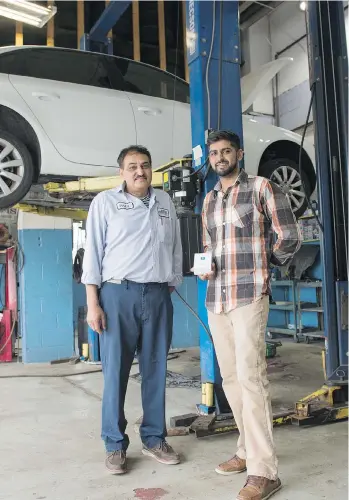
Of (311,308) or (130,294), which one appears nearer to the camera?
(130,294)

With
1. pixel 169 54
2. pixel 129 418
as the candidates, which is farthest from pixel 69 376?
pixel 169 54

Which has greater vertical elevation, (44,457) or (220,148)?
(220,148)

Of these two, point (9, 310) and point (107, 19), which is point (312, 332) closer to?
point (9, 310)

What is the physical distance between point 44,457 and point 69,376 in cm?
245

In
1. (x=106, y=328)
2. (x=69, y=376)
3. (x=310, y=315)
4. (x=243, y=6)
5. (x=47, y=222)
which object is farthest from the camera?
(x=243, y=6)

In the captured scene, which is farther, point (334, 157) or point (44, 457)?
point (334, 157)

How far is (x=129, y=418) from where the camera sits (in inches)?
131

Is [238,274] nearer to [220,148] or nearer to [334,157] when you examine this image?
[220,148]

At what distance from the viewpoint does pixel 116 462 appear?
223 cm

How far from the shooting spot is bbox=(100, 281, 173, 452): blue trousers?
2252mm

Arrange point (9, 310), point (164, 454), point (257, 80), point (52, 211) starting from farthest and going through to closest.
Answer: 1. point (9, 310)
2. point (52, 211)
3. point (257, 80)
4. point (164, 454)

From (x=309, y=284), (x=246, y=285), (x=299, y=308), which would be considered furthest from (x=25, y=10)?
(x=299, y=308)

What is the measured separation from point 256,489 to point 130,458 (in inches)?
31.1

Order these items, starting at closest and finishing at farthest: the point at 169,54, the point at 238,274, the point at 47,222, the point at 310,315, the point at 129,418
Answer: the point at 238,274
the point at 129,418
the point at 47,222
the point at 310,315
the point at 169,54
